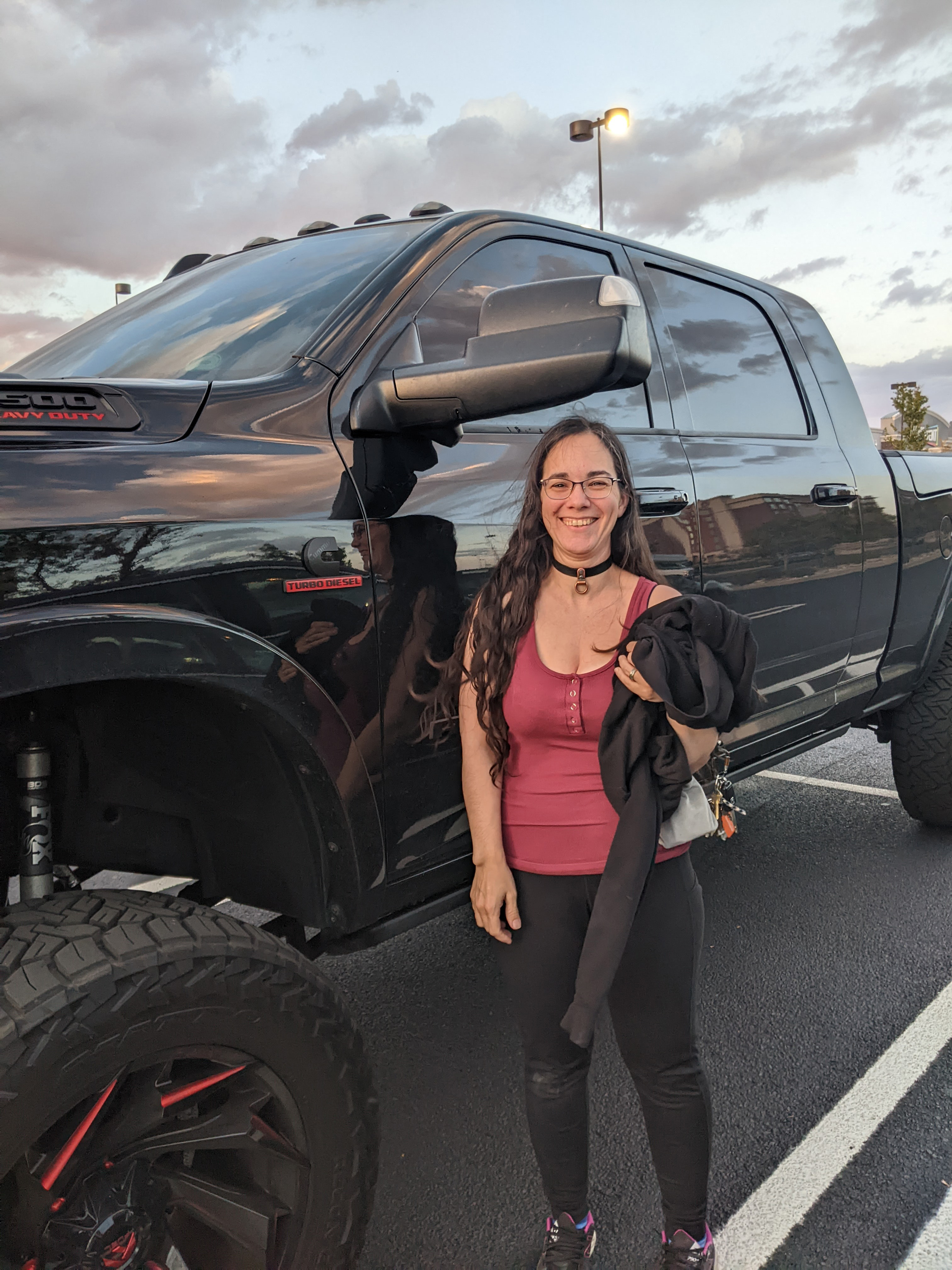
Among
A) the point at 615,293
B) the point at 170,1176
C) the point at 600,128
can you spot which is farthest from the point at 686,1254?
the point at 600,128

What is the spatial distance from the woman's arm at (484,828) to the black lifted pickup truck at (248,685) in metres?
0.07

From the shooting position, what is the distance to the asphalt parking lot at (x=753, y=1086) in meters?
2.02

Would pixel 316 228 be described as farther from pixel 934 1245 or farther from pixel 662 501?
pixel 934 1245

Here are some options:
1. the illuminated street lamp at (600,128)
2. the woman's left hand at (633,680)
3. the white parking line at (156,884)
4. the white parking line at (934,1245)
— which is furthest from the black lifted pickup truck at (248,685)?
Result: the illuminated street lamp at (600,128)

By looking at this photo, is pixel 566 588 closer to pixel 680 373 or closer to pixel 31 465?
pixel 31 465

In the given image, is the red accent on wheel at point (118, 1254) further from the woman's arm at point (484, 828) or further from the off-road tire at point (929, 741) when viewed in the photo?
the off-road tire at point (929, 741)

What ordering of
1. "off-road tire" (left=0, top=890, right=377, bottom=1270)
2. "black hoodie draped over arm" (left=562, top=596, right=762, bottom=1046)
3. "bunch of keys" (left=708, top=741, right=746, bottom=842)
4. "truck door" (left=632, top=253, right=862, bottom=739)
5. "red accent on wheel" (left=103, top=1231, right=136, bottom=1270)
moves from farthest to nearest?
"truck door" (left=632, top=253, right=862, bottom=739) < "bunch of keys" (left=708, top=741, right=746, bottom=842) < "black hoodie draped over arm" (left=562, top=596, right=762, bottom=1046) < "red accent on wheel" (left=103, top=1231, right=136, bottom=1270) < "off-road tire" (left=0, top=890, right=377, bottom=1270)

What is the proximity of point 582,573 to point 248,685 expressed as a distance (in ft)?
2.26

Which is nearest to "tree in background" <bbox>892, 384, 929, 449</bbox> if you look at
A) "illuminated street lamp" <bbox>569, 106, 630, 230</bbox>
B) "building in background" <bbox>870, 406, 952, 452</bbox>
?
"building in background" <bbox>870, 406, 952, 452</bbox>

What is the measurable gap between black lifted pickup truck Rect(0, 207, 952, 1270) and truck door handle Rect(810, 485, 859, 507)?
2.43 ft

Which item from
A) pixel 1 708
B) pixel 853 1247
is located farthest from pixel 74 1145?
pixel 853 1247

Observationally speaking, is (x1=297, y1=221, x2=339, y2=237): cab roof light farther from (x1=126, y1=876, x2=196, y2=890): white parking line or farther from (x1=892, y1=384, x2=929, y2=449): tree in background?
(x1=892, y1=384, x2=929, y2=449): tree in background

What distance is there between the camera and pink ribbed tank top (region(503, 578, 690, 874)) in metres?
1.84

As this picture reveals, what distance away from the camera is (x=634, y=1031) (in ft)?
6.15
